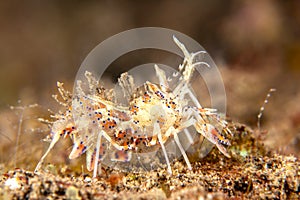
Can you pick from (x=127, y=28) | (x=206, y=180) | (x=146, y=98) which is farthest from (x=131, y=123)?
(x=127, y=28)

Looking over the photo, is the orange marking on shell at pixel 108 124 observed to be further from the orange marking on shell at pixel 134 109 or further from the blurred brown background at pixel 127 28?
the blurred brown background at pixel 127 28

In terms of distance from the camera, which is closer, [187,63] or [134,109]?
[134,109]

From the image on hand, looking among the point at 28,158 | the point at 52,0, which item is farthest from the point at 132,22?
the point at 28,158

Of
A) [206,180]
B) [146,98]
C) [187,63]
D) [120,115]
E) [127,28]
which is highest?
[127,28]

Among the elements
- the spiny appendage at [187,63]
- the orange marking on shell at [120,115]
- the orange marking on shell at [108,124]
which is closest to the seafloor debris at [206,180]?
the orange marking on shell at [108,124]

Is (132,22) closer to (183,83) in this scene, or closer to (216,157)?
(183,83)

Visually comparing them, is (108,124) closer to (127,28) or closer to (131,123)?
(131,123)

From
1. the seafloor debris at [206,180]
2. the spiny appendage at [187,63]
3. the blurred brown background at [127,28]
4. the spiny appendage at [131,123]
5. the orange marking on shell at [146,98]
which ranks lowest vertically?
the seafloor debris at [206,180]

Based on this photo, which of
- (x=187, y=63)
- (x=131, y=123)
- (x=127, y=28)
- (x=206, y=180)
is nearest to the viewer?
(x=206, y=180)
